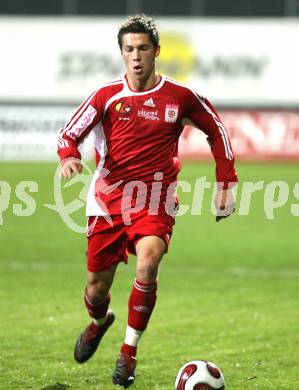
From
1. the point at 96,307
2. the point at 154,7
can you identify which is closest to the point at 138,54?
the point at 96,307

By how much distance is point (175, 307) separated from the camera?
929 cm

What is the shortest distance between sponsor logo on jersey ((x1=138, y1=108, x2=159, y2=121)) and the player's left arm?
24 cm

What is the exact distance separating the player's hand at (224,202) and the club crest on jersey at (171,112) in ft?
1.96

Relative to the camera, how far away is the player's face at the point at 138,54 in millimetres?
6605

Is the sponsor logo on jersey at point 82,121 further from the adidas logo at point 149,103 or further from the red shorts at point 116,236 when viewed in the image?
the red shorts at point 116,236

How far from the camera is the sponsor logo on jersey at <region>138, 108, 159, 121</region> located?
673 cm

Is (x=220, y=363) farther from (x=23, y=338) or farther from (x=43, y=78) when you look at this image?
(x=43, y=78)

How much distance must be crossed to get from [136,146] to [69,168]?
605 millimetres

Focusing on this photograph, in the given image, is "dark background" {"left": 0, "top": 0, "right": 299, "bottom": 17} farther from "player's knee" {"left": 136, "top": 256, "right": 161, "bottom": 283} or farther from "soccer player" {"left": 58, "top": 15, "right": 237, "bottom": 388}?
"player's knee" {"left": 136, "top": 256, "right": 161, "bottom": 283}

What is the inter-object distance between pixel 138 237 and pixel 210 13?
72.9 feet

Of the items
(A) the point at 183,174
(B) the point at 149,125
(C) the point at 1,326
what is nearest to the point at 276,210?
(A) the point at 183,174

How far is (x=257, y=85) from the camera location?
1065 inches

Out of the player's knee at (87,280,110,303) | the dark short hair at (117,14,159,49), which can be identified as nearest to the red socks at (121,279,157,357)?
the player's knee at (87,280,110,303)

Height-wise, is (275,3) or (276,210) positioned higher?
(275,3)
